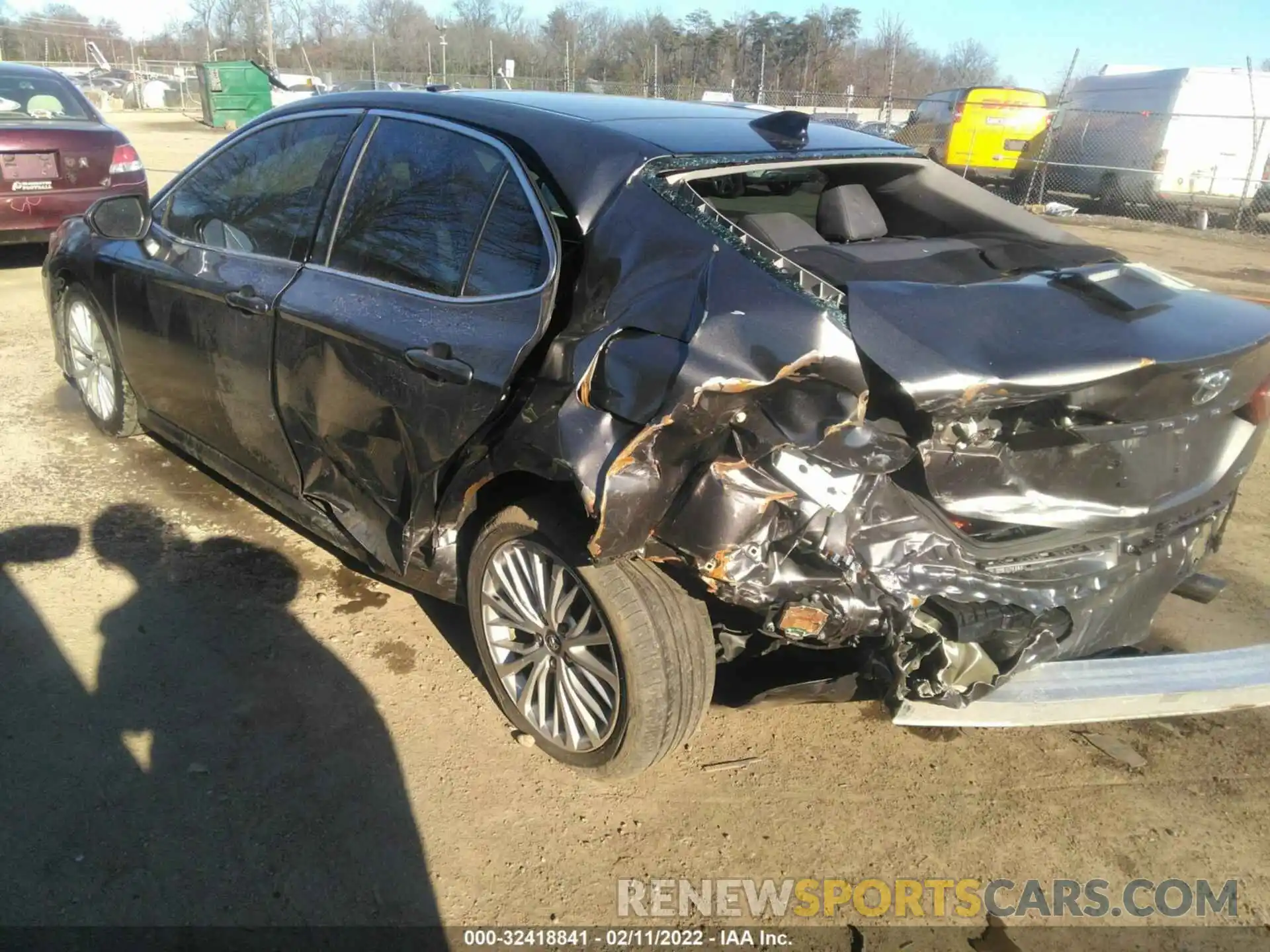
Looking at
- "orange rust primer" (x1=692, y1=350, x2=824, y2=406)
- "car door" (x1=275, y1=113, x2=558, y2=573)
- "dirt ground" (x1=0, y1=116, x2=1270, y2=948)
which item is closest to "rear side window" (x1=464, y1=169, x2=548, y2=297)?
"car door" (x1=275, y1=113, x2=558, y2=573)

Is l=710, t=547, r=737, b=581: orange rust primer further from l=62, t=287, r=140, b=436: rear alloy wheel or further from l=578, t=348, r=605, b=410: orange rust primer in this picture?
l=62, t=287, r=140, b=436: rear alloy wheel

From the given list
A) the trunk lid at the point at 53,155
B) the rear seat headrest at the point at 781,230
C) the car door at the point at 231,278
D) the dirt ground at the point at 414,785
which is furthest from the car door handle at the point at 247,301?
the trunk lid at the point at 53,155

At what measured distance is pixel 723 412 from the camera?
84.8 inches

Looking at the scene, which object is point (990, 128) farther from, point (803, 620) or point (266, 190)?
point (803, 620)

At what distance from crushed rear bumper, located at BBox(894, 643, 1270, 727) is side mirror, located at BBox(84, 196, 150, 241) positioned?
3.59 meters

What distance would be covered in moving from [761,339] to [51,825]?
2225 millimetres

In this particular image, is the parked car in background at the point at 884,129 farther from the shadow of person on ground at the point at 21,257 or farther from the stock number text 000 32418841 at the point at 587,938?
the stock number text 000 32418841 at the point at 587,938

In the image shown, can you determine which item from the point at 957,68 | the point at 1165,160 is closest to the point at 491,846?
the point at 1165,160

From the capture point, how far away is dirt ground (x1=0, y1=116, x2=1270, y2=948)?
8.02 feet

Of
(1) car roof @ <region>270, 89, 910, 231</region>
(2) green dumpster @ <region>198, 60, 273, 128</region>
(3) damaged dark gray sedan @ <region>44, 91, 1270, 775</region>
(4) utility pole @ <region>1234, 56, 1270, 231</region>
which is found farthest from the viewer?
(2) green dumpster @ <region>198, 60, 273, 128</region>

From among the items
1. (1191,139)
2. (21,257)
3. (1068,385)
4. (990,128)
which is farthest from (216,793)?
(990,128)

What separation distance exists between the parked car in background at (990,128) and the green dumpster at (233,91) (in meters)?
19.9

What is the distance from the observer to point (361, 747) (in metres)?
2.91

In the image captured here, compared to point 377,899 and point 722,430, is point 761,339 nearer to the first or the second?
point 722,430
